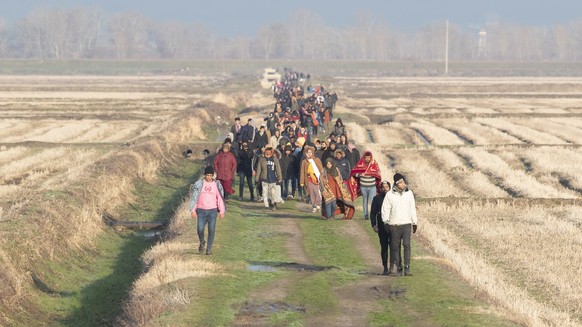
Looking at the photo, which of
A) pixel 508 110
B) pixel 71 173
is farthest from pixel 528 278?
pixel 508 110

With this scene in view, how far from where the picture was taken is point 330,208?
27.0 metres

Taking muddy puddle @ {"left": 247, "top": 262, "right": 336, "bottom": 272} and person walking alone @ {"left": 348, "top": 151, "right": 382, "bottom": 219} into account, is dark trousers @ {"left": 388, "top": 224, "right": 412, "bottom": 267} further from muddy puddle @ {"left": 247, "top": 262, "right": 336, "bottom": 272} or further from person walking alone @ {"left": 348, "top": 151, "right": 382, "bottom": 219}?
person walking alone @ {"left": 348, "top": 151, "right": 382, "bottom": 219}

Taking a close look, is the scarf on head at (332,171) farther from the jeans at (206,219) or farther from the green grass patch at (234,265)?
the jeans at (206,219)

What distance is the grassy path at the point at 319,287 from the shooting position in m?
16.9

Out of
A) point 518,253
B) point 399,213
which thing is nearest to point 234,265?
point 399,213

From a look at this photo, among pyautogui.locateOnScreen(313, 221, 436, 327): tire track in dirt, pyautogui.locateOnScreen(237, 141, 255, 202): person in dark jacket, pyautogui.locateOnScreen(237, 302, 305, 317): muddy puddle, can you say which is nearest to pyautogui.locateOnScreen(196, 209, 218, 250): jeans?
pyautogui.locateOnScreen(313, 221, 436, 327): tire track in dirt

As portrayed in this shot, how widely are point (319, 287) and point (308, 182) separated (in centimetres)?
895

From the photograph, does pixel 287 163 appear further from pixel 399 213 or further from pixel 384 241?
pixel 399 213

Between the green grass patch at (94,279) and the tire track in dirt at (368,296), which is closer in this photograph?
the tire track in dirt at (368,296)

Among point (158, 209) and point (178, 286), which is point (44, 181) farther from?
point (178, 286)

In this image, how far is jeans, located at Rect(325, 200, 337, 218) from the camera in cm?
2697

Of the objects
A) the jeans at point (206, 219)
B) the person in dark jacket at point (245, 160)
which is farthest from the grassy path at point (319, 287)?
the person in dark jacket at point (245, 160)

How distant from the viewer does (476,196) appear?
3403cm

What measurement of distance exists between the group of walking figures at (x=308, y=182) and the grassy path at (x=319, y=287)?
749 millimetres
